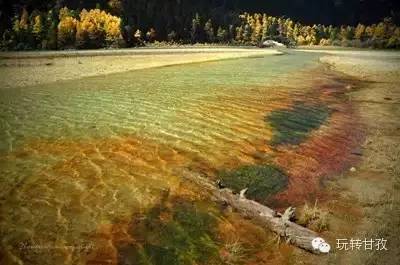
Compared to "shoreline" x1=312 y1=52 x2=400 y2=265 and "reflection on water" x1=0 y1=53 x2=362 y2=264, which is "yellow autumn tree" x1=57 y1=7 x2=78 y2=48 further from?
"shoreline" x1=312 y1=52 x2=400 y2=265

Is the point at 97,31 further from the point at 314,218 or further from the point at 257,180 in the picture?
the point at 314,218

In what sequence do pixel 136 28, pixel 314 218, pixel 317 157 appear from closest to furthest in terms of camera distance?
pixel 314 218, pixel 317 157, pixel 136 28

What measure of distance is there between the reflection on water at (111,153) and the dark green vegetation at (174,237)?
5 centimetres

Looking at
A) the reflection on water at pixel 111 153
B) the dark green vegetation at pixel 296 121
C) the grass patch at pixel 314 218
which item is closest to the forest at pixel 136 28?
the reflection on water at pixel 111 153

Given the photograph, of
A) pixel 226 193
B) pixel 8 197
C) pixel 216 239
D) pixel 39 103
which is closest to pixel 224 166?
pixel 226 193

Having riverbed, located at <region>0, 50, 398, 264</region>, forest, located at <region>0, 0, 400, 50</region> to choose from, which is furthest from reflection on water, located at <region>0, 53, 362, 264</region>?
forest, located at <region>0, 0, 400, 50</region>

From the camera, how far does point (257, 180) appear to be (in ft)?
42.0

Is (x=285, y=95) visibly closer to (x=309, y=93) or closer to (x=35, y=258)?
(x=309, y=93)

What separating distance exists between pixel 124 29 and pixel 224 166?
9870cm

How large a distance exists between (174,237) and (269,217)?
249cm

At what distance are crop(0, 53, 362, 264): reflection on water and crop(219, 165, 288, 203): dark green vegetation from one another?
1.38ft

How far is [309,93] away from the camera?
1150 inches

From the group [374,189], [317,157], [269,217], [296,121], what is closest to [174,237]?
[269,217]

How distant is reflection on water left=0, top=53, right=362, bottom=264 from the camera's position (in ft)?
30.6
